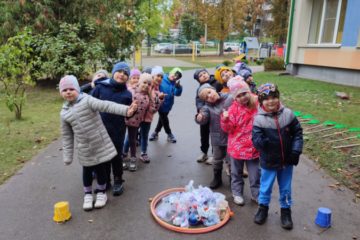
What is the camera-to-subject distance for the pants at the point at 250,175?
11.9 feet

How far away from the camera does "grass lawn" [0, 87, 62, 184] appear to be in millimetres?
5060

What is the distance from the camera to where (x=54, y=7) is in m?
11.5

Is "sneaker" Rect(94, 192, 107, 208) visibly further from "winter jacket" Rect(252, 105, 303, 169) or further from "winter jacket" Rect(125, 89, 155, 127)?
"winter jacket" Rect(252, 105, 303, 169)

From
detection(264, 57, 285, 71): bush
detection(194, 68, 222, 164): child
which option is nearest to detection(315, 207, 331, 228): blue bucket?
detection(194, 68, 222, 164): child

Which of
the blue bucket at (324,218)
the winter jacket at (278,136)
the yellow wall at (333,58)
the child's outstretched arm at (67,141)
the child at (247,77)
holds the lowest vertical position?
the blue bucket at (324,218)

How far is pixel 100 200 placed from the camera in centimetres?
370

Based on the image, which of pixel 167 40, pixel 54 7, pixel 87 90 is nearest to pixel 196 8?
pixel 167 40

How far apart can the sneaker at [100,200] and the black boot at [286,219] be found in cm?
207

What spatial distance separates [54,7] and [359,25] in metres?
11.3

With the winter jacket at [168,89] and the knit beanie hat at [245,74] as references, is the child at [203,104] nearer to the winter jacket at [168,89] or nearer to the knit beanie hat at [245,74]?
the knit beanie hat at [245,74]

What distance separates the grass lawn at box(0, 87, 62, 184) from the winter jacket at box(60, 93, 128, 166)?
1701mm

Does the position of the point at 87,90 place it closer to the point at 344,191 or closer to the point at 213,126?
the point at 213,126

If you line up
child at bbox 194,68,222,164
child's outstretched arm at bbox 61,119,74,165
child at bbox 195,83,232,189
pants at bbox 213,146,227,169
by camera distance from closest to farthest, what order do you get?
child's outstretched arm at bbox 61,119,74,165 → child at bbox 195,83,232,189 → pants at bbox 213,146,227,169 → child at bbox 194,68,222,164

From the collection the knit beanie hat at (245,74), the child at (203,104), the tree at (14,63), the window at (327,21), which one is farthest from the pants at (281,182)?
the window at (327,21)
